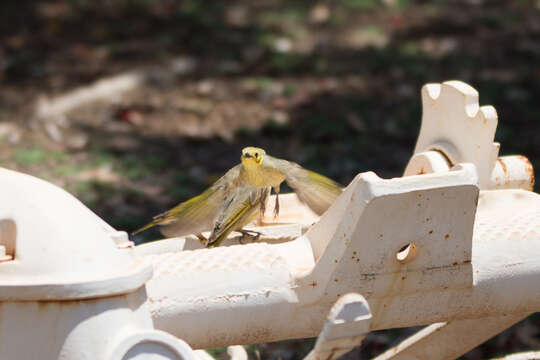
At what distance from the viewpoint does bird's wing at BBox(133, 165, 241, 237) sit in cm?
229

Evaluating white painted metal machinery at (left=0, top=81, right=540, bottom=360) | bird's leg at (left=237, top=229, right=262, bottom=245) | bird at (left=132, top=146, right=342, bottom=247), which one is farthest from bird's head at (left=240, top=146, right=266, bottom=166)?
white painted metal machinery at (left=0, top=81, right=540, bottom=360)

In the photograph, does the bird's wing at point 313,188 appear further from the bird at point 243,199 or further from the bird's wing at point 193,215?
the bird's wing at point 193,215

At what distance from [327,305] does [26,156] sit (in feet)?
10.8

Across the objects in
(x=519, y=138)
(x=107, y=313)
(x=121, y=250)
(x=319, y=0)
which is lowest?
(x=107, y=313)

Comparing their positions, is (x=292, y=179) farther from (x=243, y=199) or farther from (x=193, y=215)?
(x=193, y=215)

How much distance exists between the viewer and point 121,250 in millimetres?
1505

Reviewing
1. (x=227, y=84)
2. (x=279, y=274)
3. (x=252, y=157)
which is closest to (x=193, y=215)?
(x=252, y=157)

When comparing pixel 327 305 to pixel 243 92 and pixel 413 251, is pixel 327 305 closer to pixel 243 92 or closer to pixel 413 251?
pixel 413 251

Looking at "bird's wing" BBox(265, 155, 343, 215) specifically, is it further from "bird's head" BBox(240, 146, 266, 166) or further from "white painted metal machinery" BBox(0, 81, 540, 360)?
"white painted metal machinery" BBox(0, 81, 540, 360)

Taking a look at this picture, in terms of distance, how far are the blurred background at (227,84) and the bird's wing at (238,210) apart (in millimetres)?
1505

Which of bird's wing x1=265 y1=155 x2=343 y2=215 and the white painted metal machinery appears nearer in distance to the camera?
the white painted metal machinery

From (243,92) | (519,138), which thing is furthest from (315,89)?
(519,138)

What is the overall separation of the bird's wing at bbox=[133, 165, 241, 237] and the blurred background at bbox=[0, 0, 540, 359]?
1583 millimetres

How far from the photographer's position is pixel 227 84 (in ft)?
19.2
